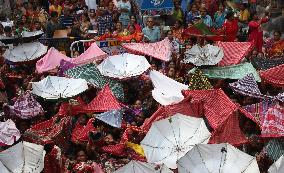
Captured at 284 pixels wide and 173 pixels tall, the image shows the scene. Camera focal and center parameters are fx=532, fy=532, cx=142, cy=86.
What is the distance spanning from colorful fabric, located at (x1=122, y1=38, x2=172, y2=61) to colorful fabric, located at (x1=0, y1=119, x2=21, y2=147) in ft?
15.4

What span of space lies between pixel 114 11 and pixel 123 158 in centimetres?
810

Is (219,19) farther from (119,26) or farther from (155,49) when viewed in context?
(155,49)

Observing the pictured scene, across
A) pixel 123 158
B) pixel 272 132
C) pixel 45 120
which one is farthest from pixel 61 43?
pixel 272 132

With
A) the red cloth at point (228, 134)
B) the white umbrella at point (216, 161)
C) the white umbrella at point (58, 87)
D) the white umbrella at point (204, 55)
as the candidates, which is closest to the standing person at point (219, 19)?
the white umbrella at point (204, 55)

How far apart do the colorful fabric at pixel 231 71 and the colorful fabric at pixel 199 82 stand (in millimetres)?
856

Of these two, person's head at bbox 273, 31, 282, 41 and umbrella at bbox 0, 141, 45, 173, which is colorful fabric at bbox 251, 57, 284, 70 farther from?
umbrella at bbox 0, 141, 45, 173

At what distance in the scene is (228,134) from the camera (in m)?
10.7

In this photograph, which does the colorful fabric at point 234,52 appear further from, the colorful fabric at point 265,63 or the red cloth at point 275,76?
the red cloth at point 275,76

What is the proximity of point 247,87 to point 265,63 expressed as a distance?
1913 millimetres

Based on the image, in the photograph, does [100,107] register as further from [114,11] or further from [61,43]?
[114,11]

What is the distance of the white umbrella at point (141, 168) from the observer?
907cm

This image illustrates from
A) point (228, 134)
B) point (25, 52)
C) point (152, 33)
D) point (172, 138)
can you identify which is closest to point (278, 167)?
point (228, 134)

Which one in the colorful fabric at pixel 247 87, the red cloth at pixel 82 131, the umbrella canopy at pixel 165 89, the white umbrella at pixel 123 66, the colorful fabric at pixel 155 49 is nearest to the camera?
the red cloth at pixel 82 131

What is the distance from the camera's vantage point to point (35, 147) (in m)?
10.1
